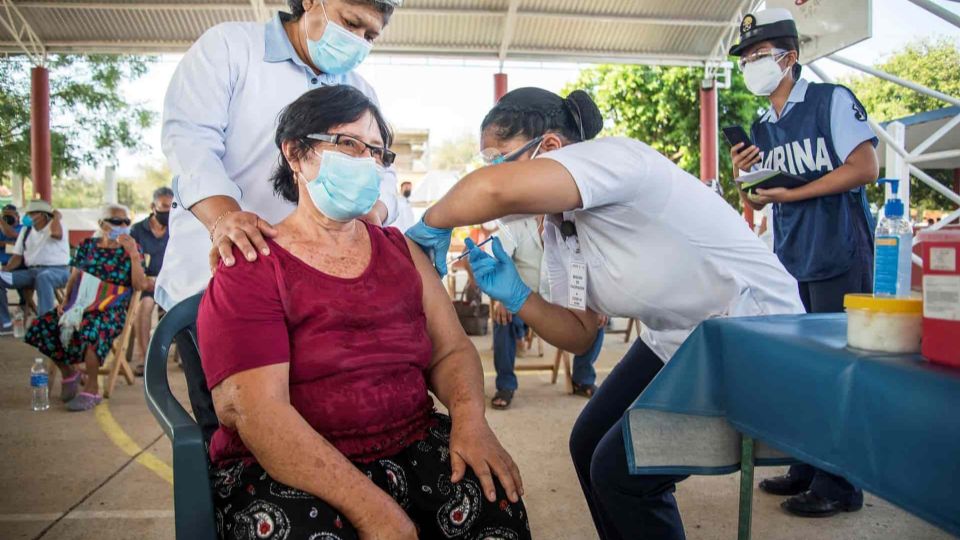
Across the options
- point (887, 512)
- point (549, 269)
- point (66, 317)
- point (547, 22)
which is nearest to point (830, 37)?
point (887, 512)

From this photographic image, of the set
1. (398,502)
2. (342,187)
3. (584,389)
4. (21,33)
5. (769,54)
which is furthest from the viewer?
(21,33)

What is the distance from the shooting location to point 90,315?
4.95m

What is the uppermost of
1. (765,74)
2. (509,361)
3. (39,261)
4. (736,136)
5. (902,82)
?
(902,82)

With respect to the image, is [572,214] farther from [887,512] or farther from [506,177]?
[887,512]

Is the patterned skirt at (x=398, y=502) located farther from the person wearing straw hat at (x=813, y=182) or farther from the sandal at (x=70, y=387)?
the sandal at (x=70, y=387)

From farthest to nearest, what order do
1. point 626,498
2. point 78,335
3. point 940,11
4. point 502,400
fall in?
1. point 78,335
2. point 502,400
3. point 940,11
4. point 626,498

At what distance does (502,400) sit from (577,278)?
2.92 metres

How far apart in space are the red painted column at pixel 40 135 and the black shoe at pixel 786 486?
12064 millimetres

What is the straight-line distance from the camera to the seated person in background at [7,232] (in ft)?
31.6

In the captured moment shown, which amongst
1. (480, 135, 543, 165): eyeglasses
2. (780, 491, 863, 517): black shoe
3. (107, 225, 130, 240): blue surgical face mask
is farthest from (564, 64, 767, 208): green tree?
(480, 135, 543, 165): eyeglasses

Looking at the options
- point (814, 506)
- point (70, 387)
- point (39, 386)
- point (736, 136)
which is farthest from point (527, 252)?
point (39, 386)

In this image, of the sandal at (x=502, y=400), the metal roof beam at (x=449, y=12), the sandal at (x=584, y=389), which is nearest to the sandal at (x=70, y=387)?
the sandal at (x=502, y=400)

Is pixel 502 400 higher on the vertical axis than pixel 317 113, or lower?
lower

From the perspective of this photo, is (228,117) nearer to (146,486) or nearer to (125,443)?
(146,486)
